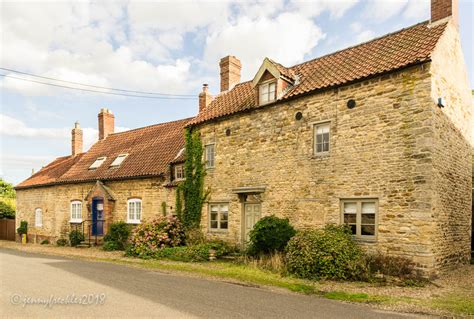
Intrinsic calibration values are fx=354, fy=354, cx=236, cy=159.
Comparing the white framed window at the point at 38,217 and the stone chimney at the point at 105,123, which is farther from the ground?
the stone chimney at the point at 105,123

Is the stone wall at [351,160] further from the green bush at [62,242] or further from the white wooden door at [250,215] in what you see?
the green bush at [62,242]

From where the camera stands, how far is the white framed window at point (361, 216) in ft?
39.1

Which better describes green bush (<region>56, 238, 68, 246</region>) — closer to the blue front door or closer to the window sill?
the blue front door

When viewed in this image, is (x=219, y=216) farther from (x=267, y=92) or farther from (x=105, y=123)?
(x=105, y=123)

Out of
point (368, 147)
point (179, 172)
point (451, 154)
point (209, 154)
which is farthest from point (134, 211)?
point (451, 154)

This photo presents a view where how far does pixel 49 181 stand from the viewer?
26578 millimetres

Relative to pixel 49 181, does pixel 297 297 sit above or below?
below

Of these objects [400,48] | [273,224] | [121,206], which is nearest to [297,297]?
[273,224]

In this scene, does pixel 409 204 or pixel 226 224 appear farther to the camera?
pixel 226 224

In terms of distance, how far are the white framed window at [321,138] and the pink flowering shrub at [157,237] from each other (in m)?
8.18

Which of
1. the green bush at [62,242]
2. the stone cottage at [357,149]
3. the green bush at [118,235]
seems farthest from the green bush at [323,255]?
the green bush at [62,242]

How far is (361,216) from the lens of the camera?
12234mm

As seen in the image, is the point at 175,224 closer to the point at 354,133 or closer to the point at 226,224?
the point at 226,224

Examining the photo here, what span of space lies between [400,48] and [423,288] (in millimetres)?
8215
